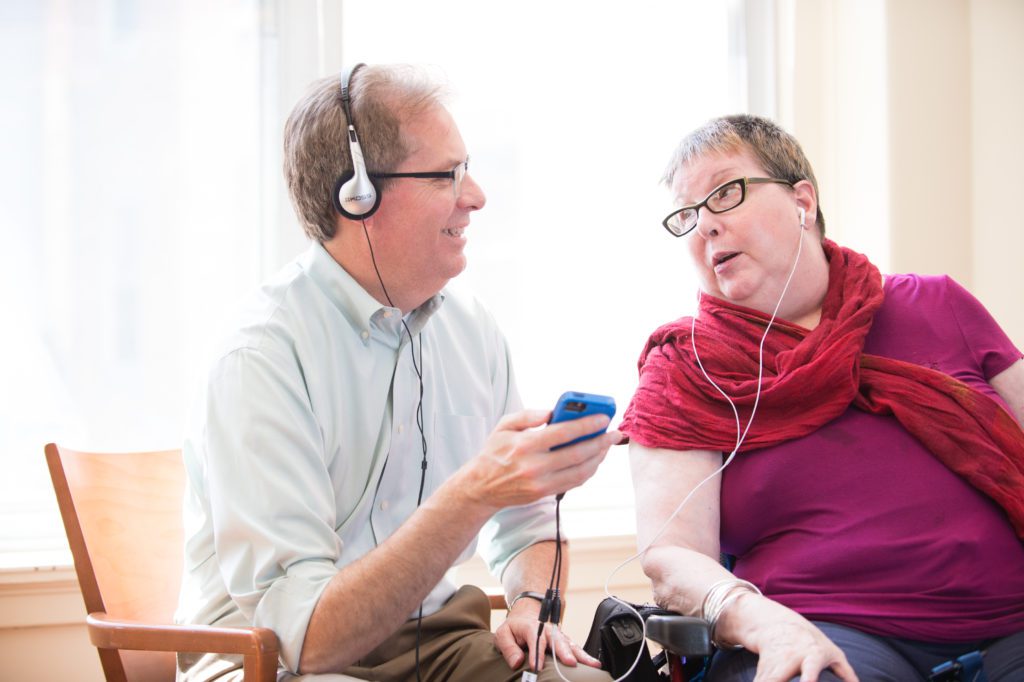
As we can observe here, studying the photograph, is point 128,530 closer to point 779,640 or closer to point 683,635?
point 683,635

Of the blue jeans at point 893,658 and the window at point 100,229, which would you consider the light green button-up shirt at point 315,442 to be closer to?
the blue jeans at point 893,658

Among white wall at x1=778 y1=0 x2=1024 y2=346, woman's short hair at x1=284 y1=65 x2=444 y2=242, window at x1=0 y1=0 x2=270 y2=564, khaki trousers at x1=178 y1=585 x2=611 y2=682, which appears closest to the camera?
khaki trousers at x1=178 y1=585 x2=611 y2=682

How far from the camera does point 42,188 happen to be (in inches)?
90.0

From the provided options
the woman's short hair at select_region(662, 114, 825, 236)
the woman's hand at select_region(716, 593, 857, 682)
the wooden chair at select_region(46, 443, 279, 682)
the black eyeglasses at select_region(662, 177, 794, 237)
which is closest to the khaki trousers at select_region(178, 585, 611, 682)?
the wooden chair at select_region(46, 443, 279, 682)

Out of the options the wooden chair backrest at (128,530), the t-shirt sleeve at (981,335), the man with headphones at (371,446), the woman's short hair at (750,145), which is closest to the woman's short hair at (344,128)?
the man with headphones at (371,446)

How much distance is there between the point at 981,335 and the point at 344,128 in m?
1.24

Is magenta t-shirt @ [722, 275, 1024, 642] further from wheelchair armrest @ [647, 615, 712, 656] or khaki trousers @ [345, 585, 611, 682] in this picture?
khaki trousers @ [345, 585, 611, 682]

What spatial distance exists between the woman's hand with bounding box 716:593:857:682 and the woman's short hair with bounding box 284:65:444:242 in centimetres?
91

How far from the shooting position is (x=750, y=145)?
166cm

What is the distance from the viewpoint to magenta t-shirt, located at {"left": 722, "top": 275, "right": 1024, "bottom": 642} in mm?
1366

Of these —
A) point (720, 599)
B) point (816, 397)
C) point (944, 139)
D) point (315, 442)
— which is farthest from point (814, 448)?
point (944, 139)

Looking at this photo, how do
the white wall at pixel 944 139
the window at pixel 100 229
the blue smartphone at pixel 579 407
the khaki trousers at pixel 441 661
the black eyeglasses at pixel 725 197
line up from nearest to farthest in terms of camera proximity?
the blue smartphone at pixel 579 407, the khaki trousers at pixel 441 661, the black eyeglasses at pixel 725 197, the window at pixel 100 229, the white wall at pixel 944 139

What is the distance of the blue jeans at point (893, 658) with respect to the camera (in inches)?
50.3

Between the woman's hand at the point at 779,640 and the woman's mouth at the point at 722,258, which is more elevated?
the woman's mouth at the point at 722,258
